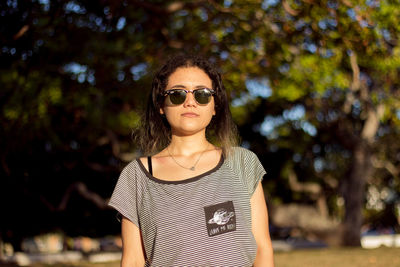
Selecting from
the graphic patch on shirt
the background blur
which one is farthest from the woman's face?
the background blur

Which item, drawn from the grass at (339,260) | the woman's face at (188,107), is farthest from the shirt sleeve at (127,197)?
the grass at (339,260)

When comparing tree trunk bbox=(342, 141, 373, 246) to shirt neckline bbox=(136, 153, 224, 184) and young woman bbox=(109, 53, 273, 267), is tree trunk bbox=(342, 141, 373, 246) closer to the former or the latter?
young woman bbox=(109, 53, 273, 267)

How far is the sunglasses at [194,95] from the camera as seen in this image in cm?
270

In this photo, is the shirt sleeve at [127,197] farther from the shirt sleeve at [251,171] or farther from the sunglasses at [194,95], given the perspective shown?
the shirt sleeve at [251,171]

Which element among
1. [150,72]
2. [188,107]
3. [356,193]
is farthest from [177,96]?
[356,193]

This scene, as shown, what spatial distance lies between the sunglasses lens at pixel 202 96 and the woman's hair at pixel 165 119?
5.7 inches

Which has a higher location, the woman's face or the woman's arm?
the woman's face

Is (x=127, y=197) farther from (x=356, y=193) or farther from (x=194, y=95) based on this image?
(x=356, y=193)

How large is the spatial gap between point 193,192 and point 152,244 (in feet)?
0.96

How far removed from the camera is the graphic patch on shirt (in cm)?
244

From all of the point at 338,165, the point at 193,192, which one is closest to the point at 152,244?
the point at 193,192

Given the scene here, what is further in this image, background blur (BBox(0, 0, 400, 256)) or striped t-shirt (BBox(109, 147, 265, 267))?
background blur (BBox(0, 0, 400, 256))

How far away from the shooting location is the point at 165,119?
2.98m

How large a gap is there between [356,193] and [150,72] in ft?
37.0
